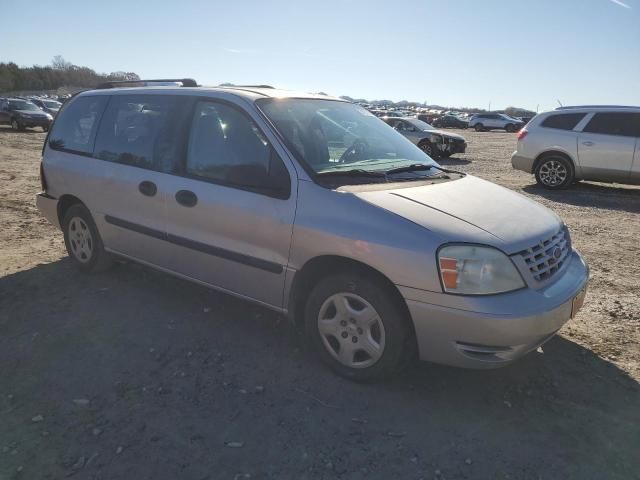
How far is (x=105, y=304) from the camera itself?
425 centimetres

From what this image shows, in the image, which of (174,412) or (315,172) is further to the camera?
(315,172)

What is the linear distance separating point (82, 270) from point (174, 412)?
8.72ft

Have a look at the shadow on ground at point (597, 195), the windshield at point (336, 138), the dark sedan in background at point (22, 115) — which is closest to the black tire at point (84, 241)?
the windshield at point (336, 138)

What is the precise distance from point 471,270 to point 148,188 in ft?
8.39

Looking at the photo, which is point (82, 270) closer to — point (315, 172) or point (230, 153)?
point (230, 153)

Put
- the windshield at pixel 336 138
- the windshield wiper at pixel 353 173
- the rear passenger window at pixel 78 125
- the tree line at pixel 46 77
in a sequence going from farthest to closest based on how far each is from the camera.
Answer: the tree line at pixel 46 77
the rear passenger window at pixel 78 125
the windshield at pixel 336 138
the windshield wiper at pixel 353 173

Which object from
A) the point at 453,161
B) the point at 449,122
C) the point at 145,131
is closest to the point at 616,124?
the point at 453,161

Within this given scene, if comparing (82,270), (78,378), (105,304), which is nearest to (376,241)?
(78,378)

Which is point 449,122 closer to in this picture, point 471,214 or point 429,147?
point 429,147

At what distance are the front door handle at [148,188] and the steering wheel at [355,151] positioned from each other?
148 centimetres

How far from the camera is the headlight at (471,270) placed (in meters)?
2.67

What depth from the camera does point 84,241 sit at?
4840 millimetres

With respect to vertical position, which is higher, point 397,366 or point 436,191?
point 436,191

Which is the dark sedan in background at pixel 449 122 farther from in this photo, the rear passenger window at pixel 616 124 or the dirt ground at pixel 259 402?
the dirt ground at pixel 259 402
